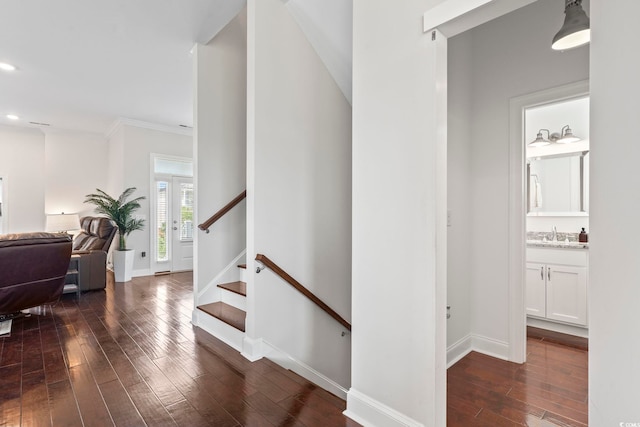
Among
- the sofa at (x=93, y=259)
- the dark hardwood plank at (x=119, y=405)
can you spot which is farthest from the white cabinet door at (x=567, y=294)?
the sofa at (x=93, y=259)

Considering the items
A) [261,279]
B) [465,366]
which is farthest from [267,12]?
[465,366]

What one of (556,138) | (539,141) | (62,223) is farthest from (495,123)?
(62,223)

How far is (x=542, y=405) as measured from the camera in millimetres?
2027

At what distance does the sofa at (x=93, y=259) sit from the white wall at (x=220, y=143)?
241 centimetres

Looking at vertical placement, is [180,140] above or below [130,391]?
above

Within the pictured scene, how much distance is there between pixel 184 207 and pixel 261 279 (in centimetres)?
469

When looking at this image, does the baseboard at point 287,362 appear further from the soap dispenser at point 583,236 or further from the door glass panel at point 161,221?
the door glass panel at point 161,221

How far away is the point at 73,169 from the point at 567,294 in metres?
8.65

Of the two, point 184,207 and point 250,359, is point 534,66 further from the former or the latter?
point 184,207

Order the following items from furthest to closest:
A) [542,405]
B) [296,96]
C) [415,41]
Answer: [296,96] < [542,405] < [415,41]

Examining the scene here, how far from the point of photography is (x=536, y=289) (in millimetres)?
3402

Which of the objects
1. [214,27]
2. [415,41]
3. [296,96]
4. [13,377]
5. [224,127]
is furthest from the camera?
[224,127]

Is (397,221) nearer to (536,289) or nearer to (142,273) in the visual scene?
(536,289)

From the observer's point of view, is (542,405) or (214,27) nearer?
(542,405)
